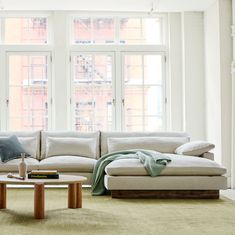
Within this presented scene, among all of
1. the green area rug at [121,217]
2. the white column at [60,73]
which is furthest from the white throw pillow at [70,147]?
the green area rug at [121,217]

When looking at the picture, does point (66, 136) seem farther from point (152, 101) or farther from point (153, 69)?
point (153, 69)

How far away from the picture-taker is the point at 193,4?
8.11 metres

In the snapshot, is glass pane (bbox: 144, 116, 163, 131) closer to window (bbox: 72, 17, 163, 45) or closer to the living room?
the living room

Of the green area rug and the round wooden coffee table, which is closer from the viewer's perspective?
the green area rug

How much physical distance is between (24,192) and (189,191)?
2.11 metres

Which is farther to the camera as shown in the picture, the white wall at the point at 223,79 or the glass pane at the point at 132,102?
the glass pane at the point at 132,102

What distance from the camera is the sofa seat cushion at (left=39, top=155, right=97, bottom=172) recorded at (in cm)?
673

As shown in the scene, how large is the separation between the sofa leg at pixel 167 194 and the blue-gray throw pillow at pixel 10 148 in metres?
1.69

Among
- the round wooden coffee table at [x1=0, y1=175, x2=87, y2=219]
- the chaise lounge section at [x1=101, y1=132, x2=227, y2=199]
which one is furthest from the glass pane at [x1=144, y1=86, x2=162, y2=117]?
the round wooden coffee table at [x1=0, y1=175, x2=87, y2=219]

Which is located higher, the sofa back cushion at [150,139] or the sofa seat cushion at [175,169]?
the sofa back cushion at [150,139]

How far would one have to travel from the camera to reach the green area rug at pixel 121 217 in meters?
3.88

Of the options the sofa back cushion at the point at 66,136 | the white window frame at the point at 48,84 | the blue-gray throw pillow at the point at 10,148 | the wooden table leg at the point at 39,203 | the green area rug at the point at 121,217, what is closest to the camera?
the green area rug at the point at 121,217

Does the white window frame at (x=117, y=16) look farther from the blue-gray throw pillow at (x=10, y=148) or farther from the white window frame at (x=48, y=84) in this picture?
the blue-gray throw pillow at (x=10, y=148)

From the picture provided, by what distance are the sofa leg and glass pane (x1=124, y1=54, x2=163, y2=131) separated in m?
2.79
